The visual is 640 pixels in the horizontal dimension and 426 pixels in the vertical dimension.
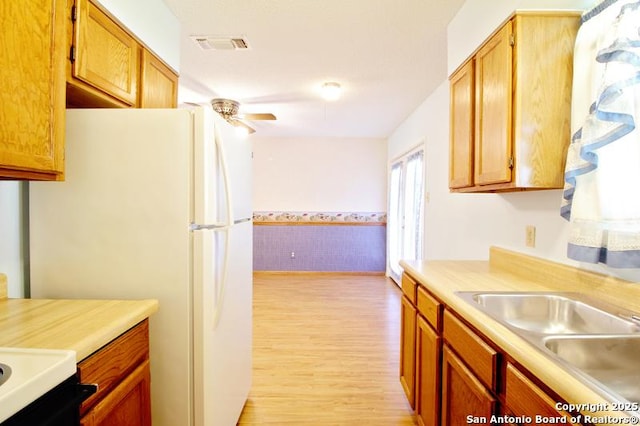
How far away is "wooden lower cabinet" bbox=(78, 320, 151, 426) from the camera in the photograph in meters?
0.95

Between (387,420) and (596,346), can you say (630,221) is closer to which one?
(596,346)

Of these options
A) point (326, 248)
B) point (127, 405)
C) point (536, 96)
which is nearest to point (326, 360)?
point (127, 405)

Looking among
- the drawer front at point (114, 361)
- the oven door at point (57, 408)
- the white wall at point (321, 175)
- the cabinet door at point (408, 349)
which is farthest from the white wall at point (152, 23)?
the white wall at point (321, 175)

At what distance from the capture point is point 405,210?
15.5 feet

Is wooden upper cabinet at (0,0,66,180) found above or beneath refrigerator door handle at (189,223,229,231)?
above

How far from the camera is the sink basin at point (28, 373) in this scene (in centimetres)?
67

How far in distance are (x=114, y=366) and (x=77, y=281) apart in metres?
0.50

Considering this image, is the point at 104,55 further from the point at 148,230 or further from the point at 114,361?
the point at 114,361

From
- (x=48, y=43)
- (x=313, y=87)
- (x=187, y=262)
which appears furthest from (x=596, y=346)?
(x=313, y=87)

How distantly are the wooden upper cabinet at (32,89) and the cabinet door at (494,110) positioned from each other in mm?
1751

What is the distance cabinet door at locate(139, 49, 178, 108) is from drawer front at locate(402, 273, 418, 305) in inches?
71.7

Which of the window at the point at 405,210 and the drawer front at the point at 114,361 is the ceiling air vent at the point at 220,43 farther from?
the window at the point at 405,210

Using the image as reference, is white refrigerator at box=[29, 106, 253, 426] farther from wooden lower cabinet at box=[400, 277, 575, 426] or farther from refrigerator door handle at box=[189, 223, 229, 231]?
wooden lower cabinet at box=[400, 277, 575, 426]

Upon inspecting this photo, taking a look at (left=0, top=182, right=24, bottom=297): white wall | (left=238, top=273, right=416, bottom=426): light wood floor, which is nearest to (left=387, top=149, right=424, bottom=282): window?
(left=238, top=273, right=416, bottom=426): light wood floor
